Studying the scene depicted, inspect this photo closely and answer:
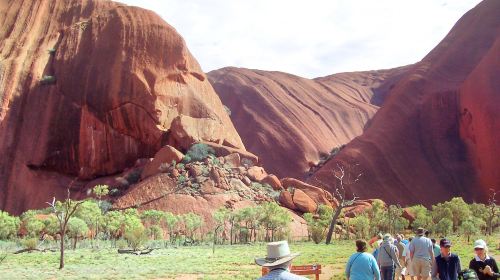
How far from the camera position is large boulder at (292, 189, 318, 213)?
53000mm

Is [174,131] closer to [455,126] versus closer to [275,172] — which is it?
[275,172]

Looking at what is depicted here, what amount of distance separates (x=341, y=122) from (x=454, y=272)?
339ft

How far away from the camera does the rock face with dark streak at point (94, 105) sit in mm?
58469

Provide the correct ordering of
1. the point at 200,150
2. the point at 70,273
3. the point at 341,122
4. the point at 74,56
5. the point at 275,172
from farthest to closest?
the point at 341,122 → the point at 275,172 → the point at 74,56 → the point at 200,150 → the point at 70,273

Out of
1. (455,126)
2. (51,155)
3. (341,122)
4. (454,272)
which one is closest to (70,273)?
(454,272)

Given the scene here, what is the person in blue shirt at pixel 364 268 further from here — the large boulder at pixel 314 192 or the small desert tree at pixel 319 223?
the large boulder at pixel 314 192

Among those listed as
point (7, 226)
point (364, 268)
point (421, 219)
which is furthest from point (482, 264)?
point (421, 219)

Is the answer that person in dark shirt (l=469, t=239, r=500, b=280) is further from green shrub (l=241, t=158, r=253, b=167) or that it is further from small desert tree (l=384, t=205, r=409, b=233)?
green shrub (l=241, t=158, r=253, b=167)

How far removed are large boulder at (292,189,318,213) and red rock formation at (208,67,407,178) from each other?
106 ft

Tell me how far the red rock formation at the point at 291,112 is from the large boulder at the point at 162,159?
120ft

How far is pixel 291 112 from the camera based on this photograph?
Answer: 101562 mm

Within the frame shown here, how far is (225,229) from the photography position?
47.5 meters

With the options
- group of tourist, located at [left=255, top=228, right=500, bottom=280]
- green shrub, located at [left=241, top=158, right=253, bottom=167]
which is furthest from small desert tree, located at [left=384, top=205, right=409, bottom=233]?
group of tourist, located at [left=255, top=228, right=500, bottom=280]

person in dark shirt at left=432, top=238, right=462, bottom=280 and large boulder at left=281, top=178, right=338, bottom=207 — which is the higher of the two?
large boulder at left=281, top=178, right=338, bottom=207
